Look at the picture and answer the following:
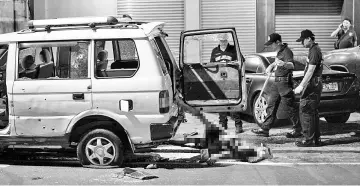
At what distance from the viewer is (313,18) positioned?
17203mm

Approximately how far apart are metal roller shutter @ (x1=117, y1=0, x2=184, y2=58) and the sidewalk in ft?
16.7

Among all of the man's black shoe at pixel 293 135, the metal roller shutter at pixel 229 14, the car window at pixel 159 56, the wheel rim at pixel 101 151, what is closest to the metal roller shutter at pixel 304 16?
the metal roller shutter at pixel 229 14

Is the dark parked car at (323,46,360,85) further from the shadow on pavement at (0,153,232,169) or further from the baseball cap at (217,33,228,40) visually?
the shadow on pavement at (0,153,232,169)

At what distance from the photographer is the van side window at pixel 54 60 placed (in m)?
8.64

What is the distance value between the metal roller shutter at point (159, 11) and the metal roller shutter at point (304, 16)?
2450mm

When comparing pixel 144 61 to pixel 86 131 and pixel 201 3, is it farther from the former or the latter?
pixel 201 3

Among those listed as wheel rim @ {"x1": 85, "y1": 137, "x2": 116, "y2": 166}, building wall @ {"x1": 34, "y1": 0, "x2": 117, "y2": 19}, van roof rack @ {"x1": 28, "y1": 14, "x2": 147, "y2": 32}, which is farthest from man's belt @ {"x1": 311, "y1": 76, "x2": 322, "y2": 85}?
building wall @ {"x1": 34, "y1": 0, "x2": 117, "y2": 19}

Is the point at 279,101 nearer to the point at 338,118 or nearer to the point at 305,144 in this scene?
the point at 305,144

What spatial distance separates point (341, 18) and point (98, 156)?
10347 mm

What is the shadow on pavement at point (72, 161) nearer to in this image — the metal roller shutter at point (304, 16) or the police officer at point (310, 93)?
the police officer at point (310, 93)

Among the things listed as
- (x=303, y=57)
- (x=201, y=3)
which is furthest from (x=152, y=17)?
(x=303, y=57)

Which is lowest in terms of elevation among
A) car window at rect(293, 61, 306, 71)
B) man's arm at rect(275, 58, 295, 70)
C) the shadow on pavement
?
the shadow on pavement

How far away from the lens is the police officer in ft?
32.8

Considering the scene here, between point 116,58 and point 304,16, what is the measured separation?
896 centimetres
